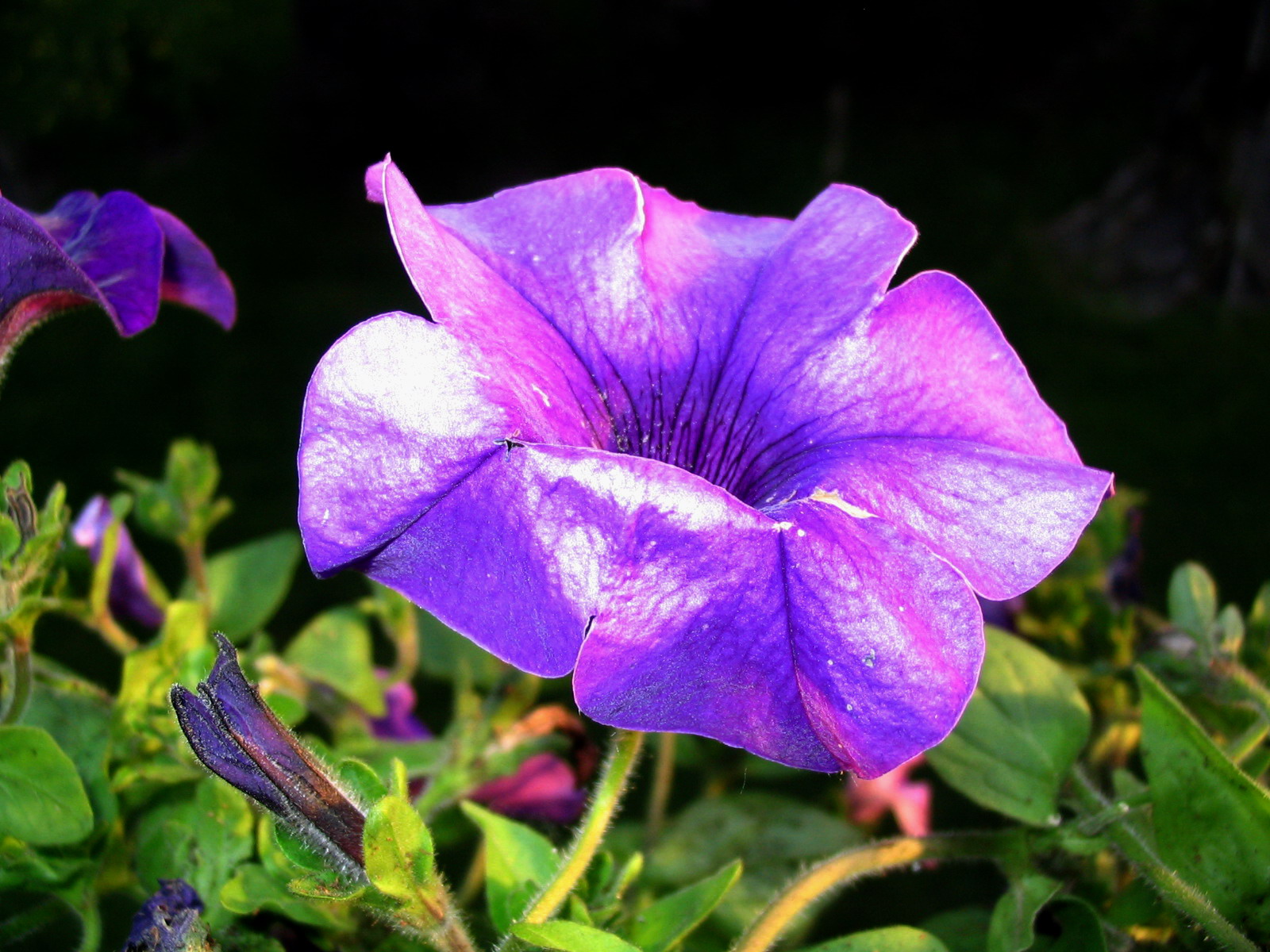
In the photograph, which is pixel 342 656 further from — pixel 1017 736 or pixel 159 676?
pixel 1017 736

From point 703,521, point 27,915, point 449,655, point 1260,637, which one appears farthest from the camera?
point 449,655

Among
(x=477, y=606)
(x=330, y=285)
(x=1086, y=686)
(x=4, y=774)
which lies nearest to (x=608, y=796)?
(x=477, y=606)

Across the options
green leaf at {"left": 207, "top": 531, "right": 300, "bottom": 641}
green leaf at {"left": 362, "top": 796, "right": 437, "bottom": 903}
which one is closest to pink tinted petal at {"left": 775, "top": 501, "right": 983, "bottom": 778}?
green leaf at {"left": 362, "top": 796, "right": 437, "bottom": 903}

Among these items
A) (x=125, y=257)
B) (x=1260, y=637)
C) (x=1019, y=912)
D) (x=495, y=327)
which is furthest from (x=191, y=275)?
(x=1260, y=637)

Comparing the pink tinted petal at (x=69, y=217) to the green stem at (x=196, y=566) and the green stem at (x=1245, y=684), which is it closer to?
the green stem at (x=196, y=566)

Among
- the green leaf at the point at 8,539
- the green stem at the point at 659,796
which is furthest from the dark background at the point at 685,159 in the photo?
the green leaf at the point at 8,539
